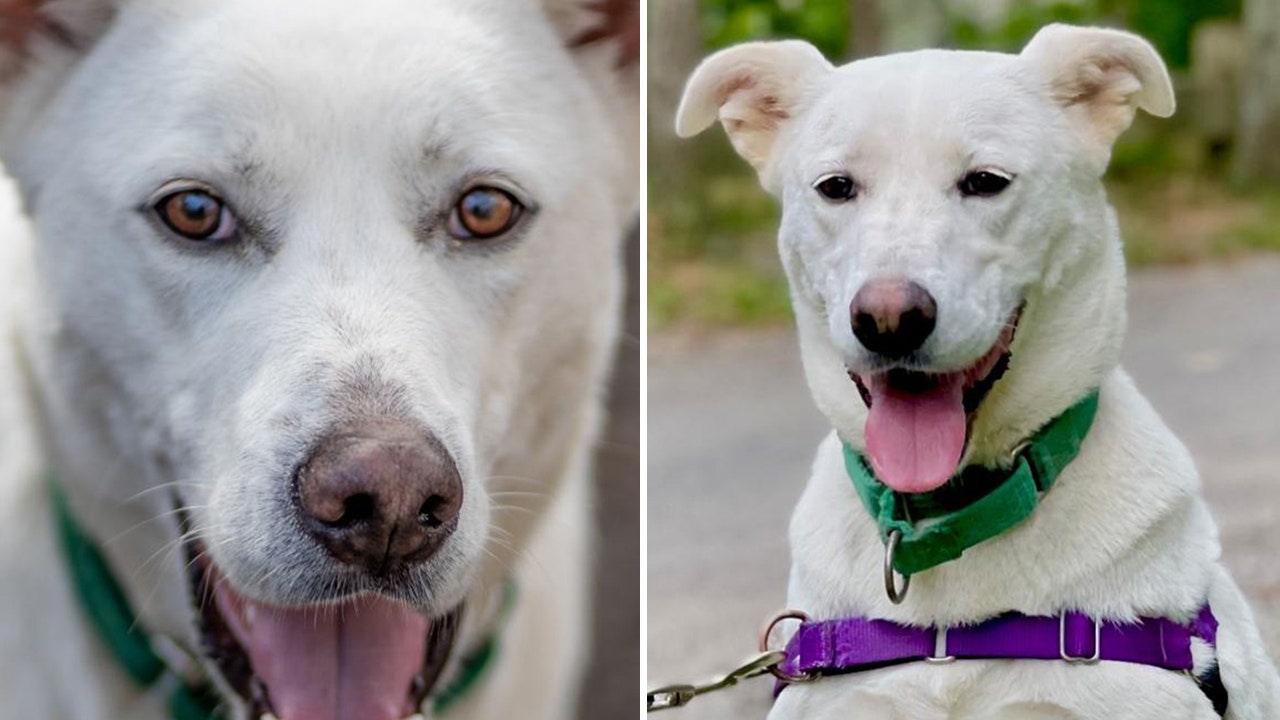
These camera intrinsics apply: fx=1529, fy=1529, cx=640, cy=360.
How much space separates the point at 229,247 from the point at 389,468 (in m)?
0.31

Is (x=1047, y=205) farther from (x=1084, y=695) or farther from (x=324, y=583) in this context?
(x=324, y=583)

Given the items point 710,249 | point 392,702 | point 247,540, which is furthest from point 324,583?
point 710,249

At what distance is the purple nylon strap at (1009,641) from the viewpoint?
1.37m

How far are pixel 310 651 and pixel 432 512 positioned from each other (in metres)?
0.30

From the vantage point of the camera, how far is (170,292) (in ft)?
4.75

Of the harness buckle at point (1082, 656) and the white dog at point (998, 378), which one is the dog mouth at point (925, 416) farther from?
the harness buckle at point (1082, 656)

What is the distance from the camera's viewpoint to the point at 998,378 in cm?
142

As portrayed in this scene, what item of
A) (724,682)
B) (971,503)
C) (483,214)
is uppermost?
(483,214)

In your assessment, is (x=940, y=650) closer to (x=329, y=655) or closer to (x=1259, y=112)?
(x=329, y=655)

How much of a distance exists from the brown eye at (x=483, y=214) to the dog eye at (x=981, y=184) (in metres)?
0.46

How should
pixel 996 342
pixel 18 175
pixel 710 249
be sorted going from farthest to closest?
pixel 710 249, pixel 18 175, pixel 996 342

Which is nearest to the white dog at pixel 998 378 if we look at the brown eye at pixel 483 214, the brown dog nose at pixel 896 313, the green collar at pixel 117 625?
the brown dog nose at pixel 896 313

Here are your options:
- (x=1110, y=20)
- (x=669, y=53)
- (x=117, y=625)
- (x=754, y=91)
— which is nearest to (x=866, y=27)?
(x=669, y=53)

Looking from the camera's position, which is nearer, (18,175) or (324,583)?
(324,583)
